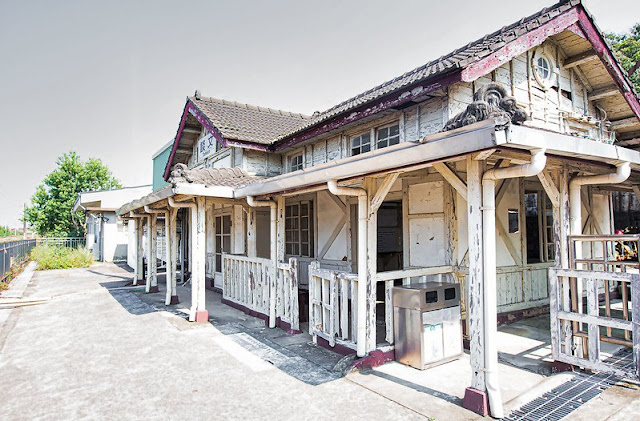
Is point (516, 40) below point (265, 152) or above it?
above

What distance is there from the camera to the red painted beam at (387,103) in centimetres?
472

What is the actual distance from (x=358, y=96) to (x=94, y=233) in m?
19.4

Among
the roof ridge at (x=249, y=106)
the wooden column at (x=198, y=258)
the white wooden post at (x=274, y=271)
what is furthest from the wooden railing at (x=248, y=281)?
the roof ridge at (x=249, y=106)

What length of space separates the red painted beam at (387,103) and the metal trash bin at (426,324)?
8.21ft

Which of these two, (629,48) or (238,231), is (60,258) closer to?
(238,231)

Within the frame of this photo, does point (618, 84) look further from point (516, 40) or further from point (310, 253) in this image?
point (310, 253)

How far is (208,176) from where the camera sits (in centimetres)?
653

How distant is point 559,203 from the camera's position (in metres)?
4.12

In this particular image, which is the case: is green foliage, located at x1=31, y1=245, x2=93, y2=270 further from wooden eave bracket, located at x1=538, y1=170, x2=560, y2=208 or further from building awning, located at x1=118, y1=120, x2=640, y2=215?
wooden eave bracket, located at x1=538, y1=170, x2=560, y2=208

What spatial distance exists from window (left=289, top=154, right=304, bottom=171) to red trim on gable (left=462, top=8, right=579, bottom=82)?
4467 millimetres

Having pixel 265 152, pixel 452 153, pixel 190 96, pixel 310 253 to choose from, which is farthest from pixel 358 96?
pixel 452 153

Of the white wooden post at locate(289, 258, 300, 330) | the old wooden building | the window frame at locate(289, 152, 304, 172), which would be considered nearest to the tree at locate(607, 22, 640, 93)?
the old wooden building

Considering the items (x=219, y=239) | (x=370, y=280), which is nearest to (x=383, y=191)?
(x=370, y=280)

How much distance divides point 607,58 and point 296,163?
20.4 feet
